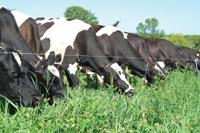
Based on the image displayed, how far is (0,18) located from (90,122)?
3.16 m

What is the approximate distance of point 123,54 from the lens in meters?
6.88

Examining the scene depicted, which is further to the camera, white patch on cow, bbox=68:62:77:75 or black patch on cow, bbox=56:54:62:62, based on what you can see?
black patch on cow, bbox=56:54:62:62

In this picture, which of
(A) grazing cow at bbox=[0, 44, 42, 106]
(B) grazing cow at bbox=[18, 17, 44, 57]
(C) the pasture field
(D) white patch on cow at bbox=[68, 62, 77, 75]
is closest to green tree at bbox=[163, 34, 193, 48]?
(D) white patch on cow at bbox=[68, 62, 77, 75]

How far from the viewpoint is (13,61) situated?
361cm

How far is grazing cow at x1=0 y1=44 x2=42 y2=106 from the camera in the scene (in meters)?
3.53

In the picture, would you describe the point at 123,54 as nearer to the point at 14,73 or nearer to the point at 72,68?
the point at 72,68

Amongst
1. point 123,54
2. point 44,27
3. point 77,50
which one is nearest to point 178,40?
point 123,54

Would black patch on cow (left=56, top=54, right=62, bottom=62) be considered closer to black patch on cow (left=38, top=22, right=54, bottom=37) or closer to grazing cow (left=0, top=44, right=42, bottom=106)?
black patch on cow (left=38, top=22, right=54, bottom=37)

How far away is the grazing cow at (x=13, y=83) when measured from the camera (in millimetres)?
3533

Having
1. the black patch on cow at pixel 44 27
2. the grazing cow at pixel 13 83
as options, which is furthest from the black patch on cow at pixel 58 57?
the grazing cow at pixel 13 83

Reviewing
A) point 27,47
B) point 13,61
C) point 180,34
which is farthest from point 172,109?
point 180,34

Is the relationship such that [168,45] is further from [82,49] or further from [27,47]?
[27,47]

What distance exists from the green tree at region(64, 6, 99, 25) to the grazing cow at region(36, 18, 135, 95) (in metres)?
41.6

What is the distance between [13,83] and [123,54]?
3897 mm
